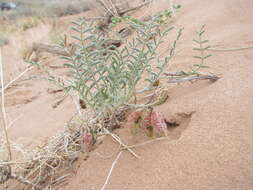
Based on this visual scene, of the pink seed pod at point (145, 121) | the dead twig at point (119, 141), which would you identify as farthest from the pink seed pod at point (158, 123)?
the dead twig at point (119, 141)

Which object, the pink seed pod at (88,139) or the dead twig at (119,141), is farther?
the pink seed pod at (88,139)

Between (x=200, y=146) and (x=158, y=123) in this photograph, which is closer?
(x=200, y=146)

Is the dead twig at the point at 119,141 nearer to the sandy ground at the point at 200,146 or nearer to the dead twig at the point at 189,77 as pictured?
the sandy ground at the point at 200,146

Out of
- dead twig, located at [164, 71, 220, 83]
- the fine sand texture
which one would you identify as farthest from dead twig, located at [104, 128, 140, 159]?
dead twig, located at [164, 71, 220, 83]

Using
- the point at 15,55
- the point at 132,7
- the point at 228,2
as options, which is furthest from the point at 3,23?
the point at 228,2

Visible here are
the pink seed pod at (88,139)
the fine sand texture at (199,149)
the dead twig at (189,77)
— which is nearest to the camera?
the fine sand texture at (199,149)

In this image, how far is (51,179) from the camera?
115cm

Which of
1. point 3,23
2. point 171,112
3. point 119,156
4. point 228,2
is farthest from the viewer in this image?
point 3,23

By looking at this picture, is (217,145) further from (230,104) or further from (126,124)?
(126,124)

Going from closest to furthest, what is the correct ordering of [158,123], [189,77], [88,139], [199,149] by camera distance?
1. [199,149]
2. [158,123]
3. [88,139]
4. [189,77]

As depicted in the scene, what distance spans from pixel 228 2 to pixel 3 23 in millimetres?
9794

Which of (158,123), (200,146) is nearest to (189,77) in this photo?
(158,123)

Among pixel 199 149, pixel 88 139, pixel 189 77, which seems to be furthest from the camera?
pixel 189 77

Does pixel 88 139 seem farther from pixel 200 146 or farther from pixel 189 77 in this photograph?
pixel 189 77
